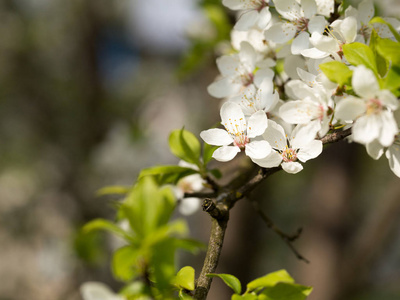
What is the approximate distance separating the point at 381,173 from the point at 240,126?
4.18 metres

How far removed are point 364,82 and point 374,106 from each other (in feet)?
0.11

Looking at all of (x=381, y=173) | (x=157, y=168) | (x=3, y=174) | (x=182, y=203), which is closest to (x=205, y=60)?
(x=182, y=203)

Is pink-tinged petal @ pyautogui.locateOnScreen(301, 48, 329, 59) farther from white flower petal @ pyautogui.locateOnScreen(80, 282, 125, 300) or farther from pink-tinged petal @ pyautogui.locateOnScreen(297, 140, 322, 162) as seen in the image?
white flower petal @ pyautogui.locateOnScreen(80, 282, 125, 300)

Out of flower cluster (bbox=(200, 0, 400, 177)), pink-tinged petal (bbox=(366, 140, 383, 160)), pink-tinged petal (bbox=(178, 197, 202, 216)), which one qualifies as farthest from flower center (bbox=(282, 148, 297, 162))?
pink-tinged petal (bbox=(178, 197, 202, 216))

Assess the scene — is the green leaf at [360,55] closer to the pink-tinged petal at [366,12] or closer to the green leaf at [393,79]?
the green leaf at [393,79]

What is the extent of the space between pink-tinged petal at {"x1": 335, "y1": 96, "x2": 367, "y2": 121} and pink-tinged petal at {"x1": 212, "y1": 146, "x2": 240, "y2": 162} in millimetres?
158

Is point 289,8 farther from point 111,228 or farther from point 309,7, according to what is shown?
point 111,228

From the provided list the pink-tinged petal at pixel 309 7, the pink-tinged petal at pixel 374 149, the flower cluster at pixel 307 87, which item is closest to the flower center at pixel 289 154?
the flower cluster at pixel 307 87

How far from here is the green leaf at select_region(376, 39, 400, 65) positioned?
494mm

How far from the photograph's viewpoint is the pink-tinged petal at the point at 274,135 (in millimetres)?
609

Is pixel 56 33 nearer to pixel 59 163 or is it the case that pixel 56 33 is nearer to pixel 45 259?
pixel 59 163

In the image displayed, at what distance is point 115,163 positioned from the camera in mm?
2170

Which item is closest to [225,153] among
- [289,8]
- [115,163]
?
[289,8]

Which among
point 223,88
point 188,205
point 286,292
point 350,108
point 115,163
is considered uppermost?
point 350,108
